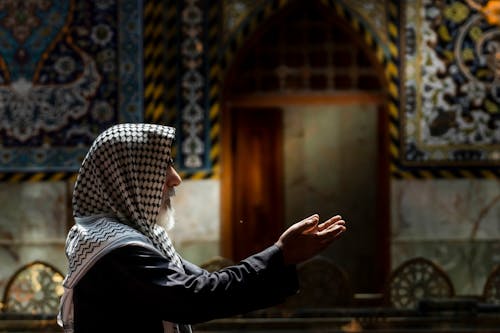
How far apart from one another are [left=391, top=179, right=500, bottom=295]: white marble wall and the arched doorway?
15 cm

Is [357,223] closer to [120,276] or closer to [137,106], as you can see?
[137,106]

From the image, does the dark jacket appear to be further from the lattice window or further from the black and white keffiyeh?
the lattice window

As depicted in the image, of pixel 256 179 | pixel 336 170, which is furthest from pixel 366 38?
pixel 336 170

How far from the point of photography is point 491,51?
8297 millimetres

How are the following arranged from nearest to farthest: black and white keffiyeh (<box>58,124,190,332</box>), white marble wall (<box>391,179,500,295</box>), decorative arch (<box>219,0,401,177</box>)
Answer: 1. black and white keffiyeh (<box>58,124,190,332</box>)
2. white marble wall (<box>391,179,500,295</box>)
3. decorative arch (<box>219,0,401,177</box>)

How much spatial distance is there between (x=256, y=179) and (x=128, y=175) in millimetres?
6540

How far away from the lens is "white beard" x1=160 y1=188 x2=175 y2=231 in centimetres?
265

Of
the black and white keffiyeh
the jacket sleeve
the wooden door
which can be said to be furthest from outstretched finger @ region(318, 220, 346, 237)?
the wooden door

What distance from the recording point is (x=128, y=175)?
245 centimetres

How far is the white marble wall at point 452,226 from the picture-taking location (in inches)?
324

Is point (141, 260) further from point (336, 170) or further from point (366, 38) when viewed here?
A: point (336, 170)

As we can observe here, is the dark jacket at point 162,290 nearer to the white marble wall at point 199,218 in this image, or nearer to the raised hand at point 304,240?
the raised hand at point 304,240

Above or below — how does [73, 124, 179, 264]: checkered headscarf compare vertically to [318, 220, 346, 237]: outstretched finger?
above

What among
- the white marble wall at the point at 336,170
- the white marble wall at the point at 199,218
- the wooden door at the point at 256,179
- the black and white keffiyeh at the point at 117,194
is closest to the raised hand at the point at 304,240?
the black and white keffiyeh at the point at 117,194
